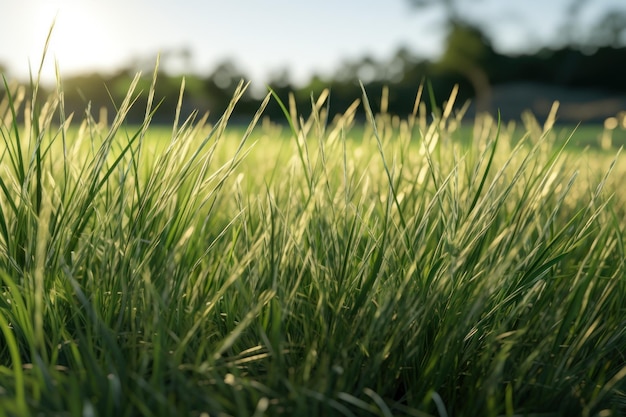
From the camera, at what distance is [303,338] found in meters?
1.08

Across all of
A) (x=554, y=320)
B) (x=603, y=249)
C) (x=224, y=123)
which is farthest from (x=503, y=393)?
(x=224, y=123)

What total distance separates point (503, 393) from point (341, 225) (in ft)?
1.59

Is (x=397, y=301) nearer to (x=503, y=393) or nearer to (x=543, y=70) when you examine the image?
(x=503, y=393)

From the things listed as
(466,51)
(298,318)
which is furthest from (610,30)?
(298,318)

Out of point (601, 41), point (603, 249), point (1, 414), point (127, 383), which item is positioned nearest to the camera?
point (1, 414)

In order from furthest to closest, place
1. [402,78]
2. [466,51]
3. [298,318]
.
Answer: [402,78], [466,51], [298,318]

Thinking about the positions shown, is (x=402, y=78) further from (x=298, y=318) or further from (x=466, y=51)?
(x=298, y=318)

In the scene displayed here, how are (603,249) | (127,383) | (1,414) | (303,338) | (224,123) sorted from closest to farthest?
(1,414) → (127,383) → (303,338) → (224,123) → (603,249)

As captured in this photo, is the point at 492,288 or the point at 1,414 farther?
the point at 492,288

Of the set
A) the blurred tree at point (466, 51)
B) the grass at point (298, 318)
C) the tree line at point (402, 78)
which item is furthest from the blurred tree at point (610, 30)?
the grass at point (298, 318)

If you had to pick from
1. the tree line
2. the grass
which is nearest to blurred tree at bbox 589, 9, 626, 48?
the tree line

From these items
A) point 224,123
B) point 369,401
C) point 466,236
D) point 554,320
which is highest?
point 224,123

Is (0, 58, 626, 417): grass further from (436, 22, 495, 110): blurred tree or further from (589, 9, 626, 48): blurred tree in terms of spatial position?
(589, 9, 626, 48): blurred tree

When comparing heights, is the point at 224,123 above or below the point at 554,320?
above
